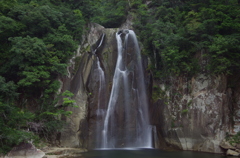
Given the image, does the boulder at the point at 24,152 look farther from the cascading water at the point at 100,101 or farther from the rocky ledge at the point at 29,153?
the cascading water at the point at 100,101

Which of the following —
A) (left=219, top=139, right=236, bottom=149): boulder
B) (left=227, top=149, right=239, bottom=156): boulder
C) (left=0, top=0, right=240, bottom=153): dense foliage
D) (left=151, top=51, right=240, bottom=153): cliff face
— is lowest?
(left=227, top=149, right=239, bottom=156): boulder

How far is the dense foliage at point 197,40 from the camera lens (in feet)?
54.7

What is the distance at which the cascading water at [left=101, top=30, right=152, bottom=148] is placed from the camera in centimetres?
1889

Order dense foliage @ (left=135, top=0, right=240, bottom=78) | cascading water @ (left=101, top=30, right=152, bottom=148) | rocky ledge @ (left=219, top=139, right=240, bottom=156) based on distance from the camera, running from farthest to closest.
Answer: cascading water @ (left=101, top=30, right=152, bottom=148), dense foliage @ (left=135, top=0, right=240, bottom=78), rocky ledge @ (left=219, top=139, right=240, bottom=156)

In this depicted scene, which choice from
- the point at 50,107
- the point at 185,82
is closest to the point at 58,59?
the point at 50,107

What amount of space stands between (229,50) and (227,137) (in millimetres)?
6831

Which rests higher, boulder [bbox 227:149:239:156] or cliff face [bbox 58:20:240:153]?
cliff face [bbox 58:20:240:153]

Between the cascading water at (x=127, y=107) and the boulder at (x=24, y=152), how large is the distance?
21.5ft

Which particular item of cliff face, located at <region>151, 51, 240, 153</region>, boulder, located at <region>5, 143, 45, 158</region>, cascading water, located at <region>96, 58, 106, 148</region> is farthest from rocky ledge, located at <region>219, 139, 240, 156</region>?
boulder, located at <region>5, 143, 45, 158</region>

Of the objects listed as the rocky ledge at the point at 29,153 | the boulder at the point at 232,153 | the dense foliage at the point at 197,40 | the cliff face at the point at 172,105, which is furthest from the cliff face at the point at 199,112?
the rocky ledge at the point at 29,153

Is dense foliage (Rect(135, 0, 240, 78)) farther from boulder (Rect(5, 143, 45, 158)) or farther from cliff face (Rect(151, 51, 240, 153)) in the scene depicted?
boulder (Rect(5, 143, 45, 158))

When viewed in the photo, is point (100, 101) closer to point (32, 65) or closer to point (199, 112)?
point (32, 65)

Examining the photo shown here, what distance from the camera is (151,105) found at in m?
20.1

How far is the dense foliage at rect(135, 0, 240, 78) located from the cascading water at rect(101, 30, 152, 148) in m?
1.86
